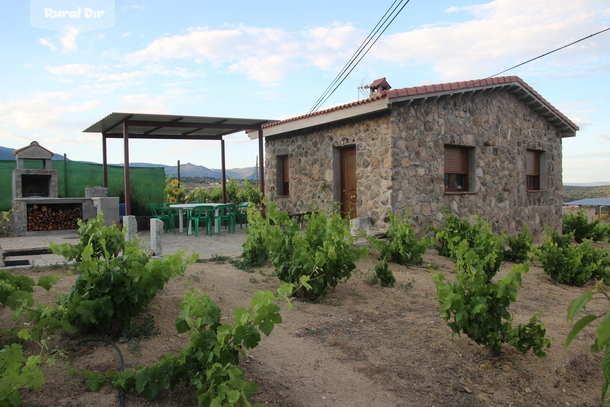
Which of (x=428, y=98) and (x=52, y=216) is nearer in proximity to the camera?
(x=428, y=98)

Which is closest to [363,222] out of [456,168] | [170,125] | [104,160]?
[456,168]

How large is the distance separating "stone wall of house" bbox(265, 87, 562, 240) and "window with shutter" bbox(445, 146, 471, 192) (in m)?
0.22

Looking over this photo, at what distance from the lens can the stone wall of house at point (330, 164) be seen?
871cm

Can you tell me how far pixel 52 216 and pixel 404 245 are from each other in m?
7.94

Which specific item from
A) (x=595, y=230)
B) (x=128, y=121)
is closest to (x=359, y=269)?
(x=128, y=121)

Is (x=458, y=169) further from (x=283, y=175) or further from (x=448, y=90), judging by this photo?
(x=283, y=175)

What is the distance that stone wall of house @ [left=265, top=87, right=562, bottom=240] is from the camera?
8695 mm

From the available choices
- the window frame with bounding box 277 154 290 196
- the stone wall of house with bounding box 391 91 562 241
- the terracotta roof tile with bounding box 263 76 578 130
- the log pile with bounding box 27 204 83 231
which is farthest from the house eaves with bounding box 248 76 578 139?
the log pile with bounding box 27 204 83 231

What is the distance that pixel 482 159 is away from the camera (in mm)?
10195

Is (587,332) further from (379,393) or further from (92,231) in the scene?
(92,231)

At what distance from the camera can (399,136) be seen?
8578mm

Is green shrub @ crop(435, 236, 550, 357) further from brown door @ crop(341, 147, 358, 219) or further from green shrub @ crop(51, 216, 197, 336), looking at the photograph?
brown door @ crop(341, 147, 358, 219)

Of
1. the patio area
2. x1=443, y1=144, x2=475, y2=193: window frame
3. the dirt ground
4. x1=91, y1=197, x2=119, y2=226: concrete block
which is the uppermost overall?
x1=443, y1=144, x2=475, y2=193: window frame

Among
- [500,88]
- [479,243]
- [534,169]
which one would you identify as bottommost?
[479,243]
